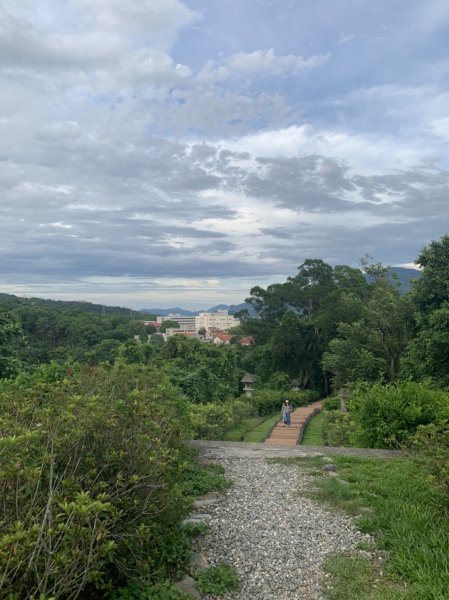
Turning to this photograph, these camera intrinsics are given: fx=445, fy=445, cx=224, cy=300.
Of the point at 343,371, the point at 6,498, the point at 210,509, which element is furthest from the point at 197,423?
the point at 343,371

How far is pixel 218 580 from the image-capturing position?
299 cm

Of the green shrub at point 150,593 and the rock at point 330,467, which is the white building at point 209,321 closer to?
the rock at point 330,467

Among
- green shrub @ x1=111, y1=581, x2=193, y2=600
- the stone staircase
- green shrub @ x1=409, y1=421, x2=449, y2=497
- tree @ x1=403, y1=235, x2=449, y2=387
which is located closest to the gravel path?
green shrub @ x1=111, y1=581, x2=193, y2=600

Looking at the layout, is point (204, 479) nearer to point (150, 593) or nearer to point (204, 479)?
point (204, 479)

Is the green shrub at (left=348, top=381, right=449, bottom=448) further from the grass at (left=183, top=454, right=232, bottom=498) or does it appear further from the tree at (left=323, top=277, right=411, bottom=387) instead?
the tree at (left=323, top=277, right=411, bottom=387)

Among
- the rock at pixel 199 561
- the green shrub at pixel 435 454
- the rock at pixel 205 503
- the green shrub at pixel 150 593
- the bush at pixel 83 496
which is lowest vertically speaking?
the rock at pixel 205 503

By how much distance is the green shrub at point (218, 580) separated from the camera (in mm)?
2893

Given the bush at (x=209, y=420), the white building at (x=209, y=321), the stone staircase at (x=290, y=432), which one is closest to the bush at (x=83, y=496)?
the bush at (x=209, y=420)

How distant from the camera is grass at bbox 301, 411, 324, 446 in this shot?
13659mm

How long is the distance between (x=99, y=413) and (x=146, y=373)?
10.2 ft

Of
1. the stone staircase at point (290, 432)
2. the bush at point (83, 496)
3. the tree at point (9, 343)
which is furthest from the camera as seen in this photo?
the stone staircase at point (290, 432)

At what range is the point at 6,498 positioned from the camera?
2.17 meters

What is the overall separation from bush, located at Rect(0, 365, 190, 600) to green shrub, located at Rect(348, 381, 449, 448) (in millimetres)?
4177

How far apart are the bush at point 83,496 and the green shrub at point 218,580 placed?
212mm
